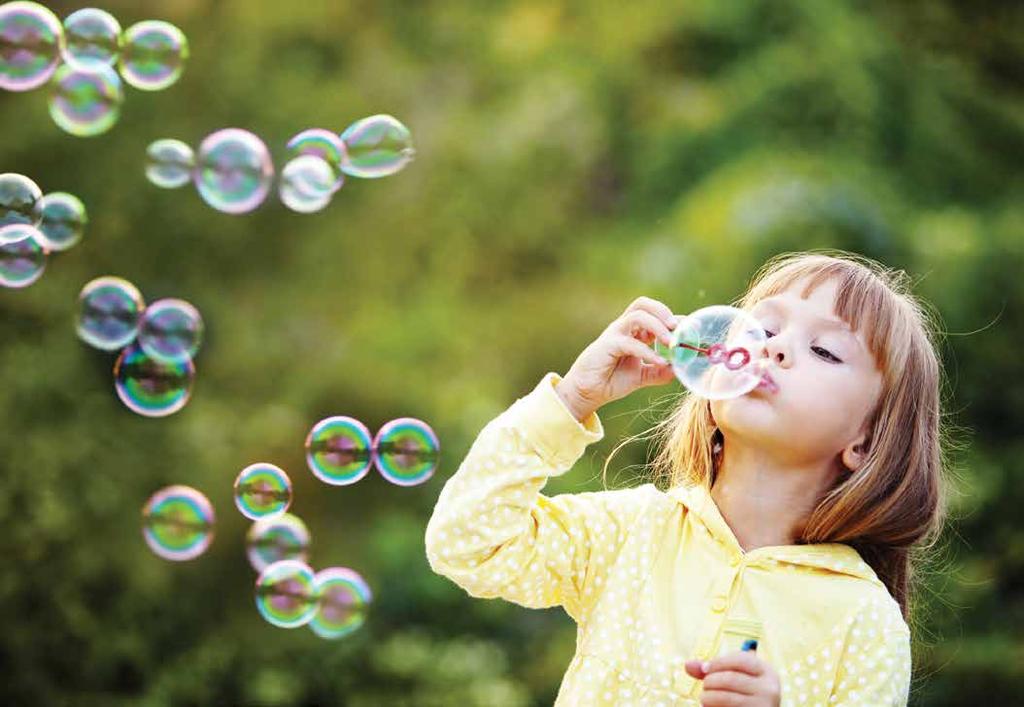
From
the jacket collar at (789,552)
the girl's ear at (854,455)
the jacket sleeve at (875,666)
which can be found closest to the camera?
the jacket sleeve at (875,666)

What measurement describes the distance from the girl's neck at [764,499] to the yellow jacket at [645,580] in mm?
34

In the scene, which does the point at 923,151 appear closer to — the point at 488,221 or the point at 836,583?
the point at 488,221

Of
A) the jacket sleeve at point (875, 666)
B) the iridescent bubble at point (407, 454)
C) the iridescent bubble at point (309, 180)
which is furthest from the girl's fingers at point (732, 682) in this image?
the iridescent bubble at point (309, 180)

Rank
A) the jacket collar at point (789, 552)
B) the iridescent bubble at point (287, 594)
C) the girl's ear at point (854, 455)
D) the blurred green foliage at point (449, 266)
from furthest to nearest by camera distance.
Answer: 1. the blurred green foliage at point (449, 266)
2. the iridescent bubble at point (287, 594)
3. the girl's ear at point (854, 455)
4. the jacket collar at point (789, 552)

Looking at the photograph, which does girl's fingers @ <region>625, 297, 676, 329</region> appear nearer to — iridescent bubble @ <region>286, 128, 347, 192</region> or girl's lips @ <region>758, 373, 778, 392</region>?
girl's lips @ <region>758, 373, 778, 392</region>

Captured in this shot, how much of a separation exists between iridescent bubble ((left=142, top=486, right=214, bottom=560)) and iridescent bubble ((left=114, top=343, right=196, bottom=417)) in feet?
0.65

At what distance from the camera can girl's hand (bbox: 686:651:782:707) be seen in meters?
1.77

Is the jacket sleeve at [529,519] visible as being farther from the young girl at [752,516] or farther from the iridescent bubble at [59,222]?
the iridescent bubble at [59,222]

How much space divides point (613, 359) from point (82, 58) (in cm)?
154

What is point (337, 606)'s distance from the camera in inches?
109

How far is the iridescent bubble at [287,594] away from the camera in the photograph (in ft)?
8.86

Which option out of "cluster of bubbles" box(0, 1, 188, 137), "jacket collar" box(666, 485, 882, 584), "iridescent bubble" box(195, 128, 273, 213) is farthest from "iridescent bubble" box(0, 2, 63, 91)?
"jacket collar" box(666, 485, 882, 584)

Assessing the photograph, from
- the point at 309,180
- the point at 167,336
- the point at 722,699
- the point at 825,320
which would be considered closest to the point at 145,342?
the point at 167,336

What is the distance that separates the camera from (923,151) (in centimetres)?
635
